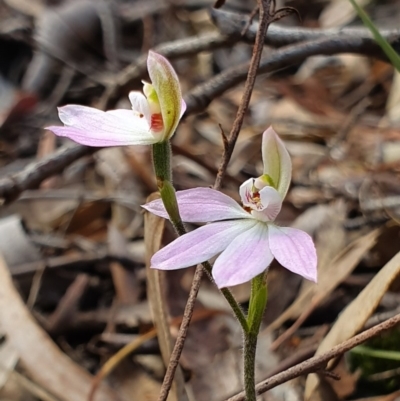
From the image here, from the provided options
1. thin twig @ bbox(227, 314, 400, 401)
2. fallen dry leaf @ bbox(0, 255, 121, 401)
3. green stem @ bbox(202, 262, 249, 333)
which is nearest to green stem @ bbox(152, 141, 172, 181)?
green stem @ bbox(202, 262, 249, 333)

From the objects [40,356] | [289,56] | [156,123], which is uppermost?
[156,123]

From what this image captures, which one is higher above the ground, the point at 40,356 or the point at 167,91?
the point at 167,91

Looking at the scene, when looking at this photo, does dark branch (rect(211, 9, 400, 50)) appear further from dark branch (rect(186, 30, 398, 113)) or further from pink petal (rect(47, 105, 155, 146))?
pink petal (rect(47, 105, 155, 146))

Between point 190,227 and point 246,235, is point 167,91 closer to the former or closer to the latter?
point 246,235

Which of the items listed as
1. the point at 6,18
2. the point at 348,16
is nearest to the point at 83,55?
the point at 6,18

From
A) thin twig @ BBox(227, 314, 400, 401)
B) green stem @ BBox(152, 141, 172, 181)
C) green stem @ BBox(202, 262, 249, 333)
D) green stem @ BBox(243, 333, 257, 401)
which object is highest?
green stem @ BBox(152, 141, 172, 181)

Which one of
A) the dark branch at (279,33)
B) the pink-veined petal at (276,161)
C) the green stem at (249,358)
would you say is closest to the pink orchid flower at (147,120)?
the pink-veined petal at (276,161)

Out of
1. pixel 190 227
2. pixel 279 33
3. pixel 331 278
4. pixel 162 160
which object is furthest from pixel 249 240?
pixel 190 227
